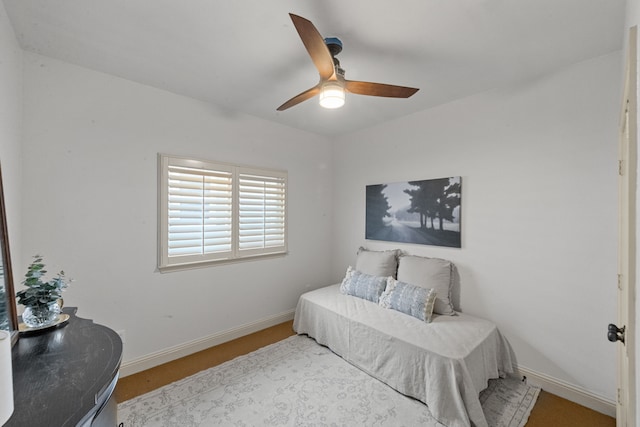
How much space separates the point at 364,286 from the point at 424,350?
1059 millimetres

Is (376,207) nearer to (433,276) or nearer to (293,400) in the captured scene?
(433,276)

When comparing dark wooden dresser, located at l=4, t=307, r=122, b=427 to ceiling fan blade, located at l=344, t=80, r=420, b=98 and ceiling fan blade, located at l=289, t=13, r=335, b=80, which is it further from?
ceiling fan blade, located at l=344, t=80, r=420, b=98

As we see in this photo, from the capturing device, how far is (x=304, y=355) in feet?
9.02

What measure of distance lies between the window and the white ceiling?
840mm

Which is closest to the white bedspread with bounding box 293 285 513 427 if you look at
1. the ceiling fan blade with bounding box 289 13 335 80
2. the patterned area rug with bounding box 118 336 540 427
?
the patterned area rug with bounding box 118 336 540 427

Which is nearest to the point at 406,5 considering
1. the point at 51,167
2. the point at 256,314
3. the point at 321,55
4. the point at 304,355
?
the point at 321,55

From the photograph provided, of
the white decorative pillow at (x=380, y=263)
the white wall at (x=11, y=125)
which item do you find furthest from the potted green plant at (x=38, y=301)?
the white decorative pillow at (x=380, y=263)

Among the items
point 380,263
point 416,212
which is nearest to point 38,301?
point 380,263

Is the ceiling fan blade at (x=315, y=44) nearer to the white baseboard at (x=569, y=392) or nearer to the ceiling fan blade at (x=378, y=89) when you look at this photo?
the ceiling fan blade at (x=378, y=89)

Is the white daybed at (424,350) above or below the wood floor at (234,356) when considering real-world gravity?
above

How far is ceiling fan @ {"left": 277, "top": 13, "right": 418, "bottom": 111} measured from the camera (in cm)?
144

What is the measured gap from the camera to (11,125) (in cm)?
175

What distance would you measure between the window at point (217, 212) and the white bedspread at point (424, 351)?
1.09m

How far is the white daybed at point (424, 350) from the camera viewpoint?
1869mm
